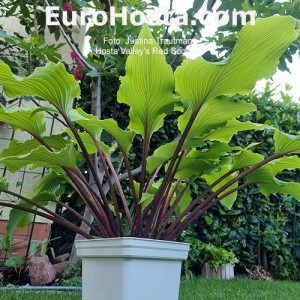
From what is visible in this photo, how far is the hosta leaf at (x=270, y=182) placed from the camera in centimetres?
117

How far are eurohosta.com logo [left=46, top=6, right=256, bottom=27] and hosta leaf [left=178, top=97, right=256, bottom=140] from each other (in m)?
0.63

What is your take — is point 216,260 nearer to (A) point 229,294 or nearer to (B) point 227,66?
(A) point 229,294

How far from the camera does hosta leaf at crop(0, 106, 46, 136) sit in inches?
40.7

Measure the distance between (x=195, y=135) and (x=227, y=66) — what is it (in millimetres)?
283

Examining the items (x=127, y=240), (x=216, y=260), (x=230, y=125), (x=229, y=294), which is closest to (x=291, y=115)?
(x=216, y=260)

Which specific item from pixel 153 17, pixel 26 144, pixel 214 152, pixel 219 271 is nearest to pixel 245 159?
pixel 214 152

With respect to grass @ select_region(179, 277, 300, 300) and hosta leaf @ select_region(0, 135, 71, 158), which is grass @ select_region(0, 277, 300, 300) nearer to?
grass @ select_region(179, 277, 300, 300)

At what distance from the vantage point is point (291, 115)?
3.34 m

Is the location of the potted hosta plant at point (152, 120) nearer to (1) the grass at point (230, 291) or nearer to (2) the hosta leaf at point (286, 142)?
(2) the hosta leaf at point (286, 142)

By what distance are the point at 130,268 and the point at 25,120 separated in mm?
570

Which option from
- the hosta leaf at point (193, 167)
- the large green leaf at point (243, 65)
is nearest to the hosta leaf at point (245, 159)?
the hosta leaf at point (193, 167)

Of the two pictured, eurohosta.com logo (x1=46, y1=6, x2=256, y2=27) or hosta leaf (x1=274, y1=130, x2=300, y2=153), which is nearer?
hosta leaf (x1=274, y1=130, x2=300, y2=153)

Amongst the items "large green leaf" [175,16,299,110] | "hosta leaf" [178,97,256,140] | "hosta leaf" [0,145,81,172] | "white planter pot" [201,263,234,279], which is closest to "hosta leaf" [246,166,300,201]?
"hosta leaf" [178,97,256,140]

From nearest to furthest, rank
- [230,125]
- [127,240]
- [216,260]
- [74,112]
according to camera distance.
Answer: [127,240] → [74,112] → [230,125] → [216,260]
